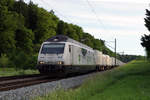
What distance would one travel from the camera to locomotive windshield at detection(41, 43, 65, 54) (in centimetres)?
2325

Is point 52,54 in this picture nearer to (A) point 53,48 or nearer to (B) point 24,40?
(A) point 53,48

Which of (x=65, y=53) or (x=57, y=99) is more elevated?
(x=65, y=53)

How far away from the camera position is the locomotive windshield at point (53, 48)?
76.3 feet

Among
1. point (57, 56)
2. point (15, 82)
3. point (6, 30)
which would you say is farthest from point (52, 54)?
point (6, 30)

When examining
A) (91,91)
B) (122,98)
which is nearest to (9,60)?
(91,91)

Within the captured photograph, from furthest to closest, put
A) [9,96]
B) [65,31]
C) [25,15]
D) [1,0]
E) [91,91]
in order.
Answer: [65,31] → [25,15] → [1,0] → [91,91] → [9,96]

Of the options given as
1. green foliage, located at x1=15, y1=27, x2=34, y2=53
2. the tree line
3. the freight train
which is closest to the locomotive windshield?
the freight train

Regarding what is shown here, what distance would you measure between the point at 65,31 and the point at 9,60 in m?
45.3

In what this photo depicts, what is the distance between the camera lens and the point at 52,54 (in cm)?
2303

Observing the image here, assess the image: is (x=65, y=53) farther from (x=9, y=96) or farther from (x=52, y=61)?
(x=9, y=96)

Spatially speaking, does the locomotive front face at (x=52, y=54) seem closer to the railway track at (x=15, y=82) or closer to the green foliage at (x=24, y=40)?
the railway track at (x=15, y=82)

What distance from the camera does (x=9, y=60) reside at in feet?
103

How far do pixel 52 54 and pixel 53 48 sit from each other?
27.9 inches

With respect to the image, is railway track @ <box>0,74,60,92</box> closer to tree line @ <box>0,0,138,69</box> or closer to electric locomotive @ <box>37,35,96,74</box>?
electric locomotive @ <box>37,35,96,74</box>
